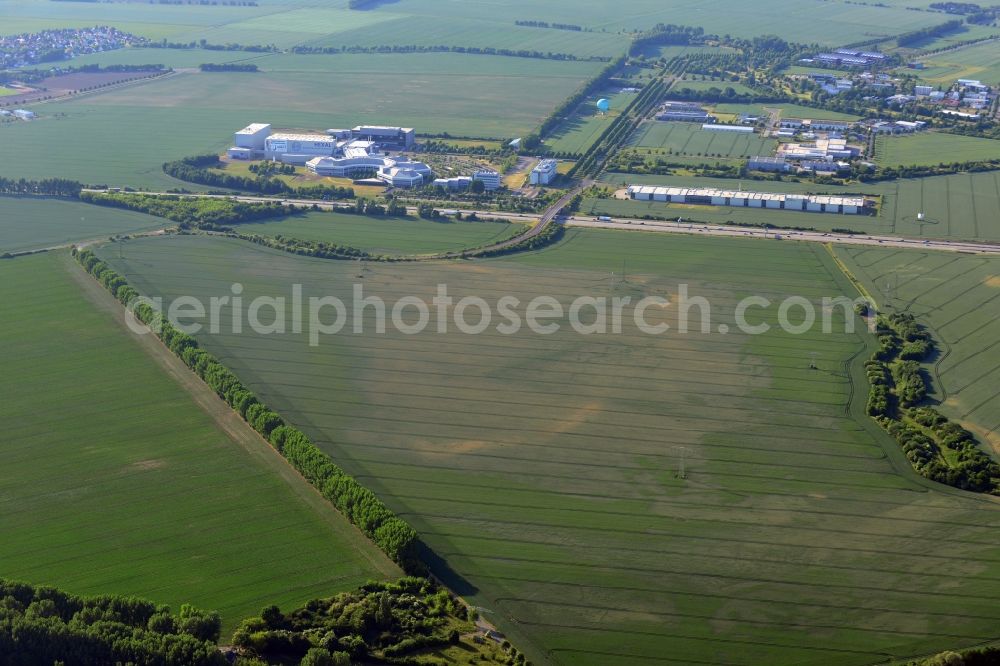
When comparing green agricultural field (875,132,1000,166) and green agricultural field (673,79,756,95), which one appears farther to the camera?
green agricultural field (673,79,756,95)

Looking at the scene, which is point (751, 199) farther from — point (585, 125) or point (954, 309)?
point (585, 125)

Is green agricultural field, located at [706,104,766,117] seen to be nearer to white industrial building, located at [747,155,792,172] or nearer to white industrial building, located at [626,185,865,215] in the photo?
white industrial building, located at [747,155,792,172]

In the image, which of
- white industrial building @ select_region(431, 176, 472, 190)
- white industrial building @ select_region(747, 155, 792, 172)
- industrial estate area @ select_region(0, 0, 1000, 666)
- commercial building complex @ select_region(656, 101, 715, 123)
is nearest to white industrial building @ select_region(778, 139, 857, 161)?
industrial estate area @ select_region(0, 0, 1000, 666)

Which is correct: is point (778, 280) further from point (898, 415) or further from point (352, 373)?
point (352, 373)

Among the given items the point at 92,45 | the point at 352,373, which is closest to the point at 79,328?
the point at 352,373

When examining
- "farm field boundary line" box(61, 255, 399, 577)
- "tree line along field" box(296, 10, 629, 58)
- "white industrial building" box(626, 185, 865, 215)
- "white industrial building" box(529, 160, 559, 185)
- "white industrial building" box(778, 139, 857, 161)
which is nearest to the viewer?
"farm field boundary line" box(61, 255, 399, 577)

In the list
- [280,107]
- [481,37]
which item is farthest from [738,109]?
[280,107]
